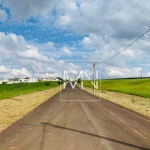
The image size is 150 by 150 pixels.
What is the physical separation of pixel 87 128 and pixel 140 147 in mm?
3589

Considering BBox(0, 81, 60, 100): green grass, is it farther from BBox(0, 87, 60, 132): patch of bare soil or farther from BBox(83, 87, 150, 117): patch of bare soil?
BBox(83, 87, 150, 117): patch of bare soil

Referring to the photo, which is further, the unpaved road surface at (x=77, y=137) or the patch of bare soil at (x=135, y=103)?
the patch of bare soil at (x=135, y=103)

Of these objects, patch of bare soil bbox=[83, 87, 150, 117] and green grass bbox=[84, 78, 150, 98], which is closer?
patch of bare soil bbox=[83, 87, 150, 117]

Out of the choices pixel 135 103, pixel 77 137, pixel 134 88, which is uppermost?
pixel 134 88

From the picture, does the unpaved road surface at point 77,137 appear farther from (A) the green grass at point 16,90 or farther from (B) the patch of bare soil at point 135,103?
(A) the green grass at point 16,90

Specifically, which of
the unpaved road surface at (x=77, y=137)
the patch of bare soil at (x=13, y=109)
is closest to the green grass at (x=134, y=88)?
the patch of bare soil at (x=13, y=109)

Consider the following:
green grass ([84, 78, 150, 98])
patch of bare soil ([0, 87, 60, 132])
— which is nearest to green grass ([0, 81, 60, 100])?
patch of bare soil ([0, 87, 60, 132])

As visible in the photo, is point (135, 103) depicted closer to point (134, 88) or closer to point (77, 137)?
point (77, 137)

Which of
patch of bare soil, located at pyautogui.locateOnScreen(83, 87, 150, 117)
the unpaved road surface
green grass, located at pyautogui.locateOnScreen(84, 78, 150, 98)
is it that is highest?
green grass, located at pyautogui.locateOnScreen(84, 78, 150, 98)

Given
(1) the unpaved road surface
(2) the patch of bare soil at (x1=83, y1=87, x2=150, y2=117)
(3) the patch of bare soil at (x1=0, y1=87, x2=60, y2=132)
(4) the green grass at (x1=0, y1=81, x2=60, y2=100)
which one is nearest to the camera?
(1) the unpaved road surface

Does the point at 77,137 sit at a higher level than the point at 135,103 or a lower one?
higher

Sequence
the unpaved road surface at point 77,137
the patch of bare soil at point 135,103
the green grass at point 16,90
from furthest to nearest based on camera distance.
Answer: the green grass at point 16,90
the patch of bare soil at point 135,103
the unpaved road surface at point 77,137

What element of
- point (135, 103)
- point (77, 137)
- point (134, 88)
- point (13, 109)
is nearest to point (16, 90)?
point (134, 88)

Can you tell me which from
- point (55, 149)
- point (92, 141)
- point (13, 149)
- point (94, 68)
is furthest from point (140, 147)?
point (94, 68)
